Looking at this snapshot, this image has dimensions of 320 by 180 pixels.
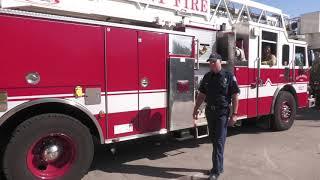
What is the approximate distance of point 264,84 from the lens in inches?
350

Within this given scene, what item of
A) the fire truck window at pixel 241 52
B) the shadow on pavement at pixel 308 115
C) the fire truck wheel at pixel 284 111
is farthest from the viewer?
the shadow on pavement at pixel 308 115

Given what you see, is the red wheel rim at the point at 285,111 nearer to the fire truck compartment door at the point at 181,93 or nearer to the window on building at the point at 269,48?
the window on building at the point at 269,48

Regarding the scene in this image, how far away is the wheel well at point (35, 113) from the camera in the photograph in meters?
4.98

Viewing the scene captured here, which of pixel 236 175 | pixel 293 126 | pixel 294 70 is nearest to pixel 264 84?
pixel 294 70

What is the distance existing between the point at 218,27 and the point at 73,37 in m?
3.57

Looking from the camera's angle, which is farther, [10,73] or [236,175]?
[236,175]

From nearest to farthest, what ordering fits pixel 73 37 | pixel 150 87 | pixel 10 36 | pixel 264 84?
pixel 10 36 → pixel 73 37 → pixel 150 87 → pixel 264 84

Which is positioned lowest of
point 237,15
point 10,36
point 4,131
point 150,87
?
point 4,131

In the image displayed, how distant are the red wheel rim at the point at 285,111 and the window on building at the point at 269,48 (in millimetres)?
1121

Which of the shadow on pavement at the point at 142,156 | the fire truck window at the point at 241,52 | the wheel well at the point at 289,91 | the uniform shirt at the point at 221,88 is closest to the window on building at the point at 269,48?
the fire truck window at the point at 241,52

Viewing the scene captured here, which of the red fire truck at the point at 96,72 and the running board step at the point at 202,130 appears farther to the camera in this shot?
the running board step at the point at 202,130

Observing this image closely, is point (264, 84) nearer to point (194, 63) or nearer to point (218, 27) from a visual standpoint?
point (218, 27)

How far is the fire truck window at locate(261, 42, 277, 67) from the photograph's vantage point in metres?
8.94

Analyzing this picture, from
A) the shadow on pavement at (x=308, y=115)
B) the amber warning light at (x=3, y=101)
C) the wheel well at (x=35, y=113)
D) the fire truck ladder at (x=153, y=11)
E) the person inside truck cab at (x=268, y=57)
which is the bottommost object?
the shadow on pavement at (x=308, y=115)
